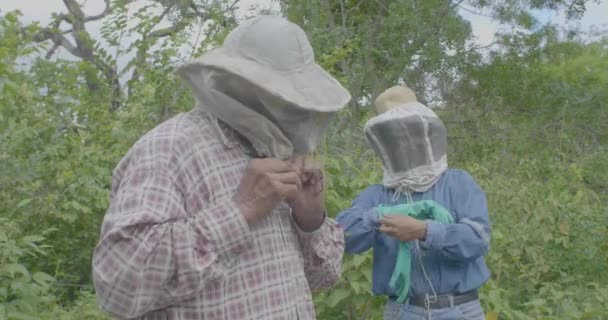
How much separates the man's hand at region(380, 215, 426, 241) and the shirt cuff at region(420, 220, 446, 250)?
0.02 m

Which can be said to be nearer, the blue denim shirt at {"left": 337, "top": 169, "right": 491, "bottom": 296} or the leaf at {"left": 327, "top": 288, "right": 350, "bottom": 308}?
the blue denim shirt at {"left": 337, "top": 169, "right": 491, "bottom": 296}

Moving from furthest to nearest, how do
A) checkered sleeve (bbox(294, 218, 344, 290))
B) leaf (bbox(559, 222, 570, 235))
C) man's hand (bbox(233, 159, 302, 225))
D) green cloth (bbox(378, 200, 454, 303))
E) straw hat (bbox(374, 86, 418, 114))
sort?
leaf (bbox(559, 222, 570, 235)) → straw hat (bbox(374, 86, 418, 114)) → green cloth (bbox(378, 200, 454, 303)) → checkered sleeve (bbox(294, 218, 344, 290)) → man's hand (bbox(233, 159, 302, 225))

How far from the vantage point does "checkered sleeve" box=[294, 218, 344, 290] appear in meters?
2.42

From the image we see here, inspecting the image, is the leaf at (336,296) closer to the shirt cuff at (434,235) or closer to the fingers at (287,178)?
the shirt cuff at (434,235)

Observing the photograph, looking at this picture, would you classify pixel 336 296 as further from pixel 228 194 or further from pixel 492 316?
pixel 228 194

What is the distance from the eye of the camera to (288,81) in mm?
2170

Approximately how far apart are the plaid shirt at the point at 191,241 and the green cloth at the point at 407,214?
123 cm

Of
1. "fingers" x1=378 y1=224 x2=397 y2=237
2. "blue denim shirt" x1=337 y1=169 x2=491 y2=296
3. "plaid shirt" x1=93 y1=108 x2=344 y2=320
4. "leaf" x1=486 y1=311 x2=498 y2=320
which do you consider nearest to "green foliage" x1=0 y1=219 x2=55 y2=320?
"blue denim shirt" x1=337 y1=169 x2=491 y2=296

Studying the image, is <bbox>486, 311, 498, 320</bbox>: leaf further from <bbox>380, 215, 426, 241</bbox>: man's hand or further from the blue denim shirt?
<bbox>380, 215, 426, 241</bbox>: man's hand

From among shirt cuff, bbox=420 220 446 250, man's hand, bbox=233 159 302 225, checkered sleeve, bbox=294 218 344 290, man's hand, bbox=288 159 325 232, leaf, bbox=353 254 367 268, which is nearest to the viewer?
man's hand, bbox=233 159 302 225

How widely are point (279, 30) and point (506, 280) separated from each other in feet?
13.6

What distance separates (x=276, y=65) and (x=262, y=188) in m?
0.30

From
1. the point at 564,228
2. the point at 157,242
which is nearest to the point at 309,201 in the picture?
the point at 157,242

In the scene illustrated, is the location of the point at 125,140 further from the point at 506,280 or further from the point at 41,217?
the point at 506,280
